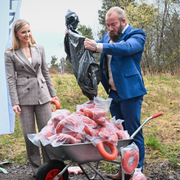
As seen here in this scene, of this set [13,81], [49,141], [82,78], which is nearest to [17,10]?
[13,81]

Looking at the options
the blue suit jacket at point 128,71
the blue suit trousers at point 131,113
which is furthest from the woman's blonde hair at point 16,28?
the blue suit trousers at point 131,113

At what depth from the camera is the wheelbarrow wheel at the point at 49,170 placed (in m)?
2.12

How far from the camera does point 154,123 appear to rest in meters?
5.63

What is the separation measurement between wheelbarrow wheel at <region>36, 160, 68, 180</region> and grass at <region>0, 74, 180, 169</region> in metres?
1.40

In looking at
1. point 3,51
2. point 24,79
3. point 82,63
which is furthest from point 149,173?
point 3,51

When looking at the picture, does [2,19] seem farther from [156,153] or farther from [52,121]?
[156,153]

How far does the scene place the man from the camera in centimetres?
→ 225

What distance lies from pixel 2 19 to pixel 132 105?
2.53 metres

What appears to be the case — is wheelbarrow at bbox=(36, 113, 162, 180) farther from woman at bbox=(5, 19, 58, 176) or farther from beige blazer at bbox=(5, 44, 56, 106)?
beige blazer at bbox=(5, 44, 56, 106)

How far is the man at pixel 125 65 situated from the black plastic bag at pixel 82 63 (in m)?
0.17

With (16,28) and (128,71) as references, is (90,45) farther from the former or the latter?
(16,28)

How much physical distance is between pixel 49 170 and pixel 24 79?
128cm

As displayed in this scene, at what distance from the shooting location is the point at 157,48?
14125mm

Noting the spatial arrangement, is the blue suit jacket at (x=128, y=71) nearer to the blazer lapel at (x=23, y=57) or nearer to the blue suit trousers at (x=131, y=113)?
the blue suit trousers at (x=131, y=113)
